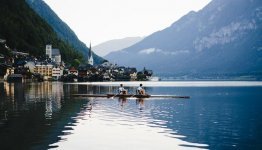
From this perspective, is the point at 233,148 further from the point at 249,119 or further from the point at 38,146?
the point at 249,119

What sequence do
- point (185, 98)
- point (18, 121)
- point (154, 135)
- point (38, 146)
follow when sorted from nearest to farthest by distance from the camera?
point (38, 146) → point (154, 135) → point (18, 121) → point (185, 98)

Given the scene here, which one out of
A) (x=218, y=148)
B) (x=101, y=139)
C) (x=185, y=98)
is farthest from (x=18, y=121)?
(x=185, y=98)

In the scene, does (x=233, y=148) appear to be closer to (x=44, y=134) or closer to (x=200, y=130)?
(x=200, y=130)

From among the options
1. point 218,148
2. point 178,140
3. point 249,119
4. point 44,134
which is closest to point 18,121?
point 44,134

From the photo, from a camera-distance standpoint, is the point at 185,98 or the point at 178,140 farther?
the point at 185,98

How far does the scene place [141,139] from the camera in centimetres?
3325

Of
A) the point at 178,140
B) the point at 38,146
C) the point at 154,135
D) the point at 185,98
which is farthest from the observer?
the point at 185,98

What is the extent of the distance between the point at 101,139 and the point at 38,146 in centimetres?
541

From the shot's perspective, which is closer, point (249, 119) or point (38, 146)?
point (38, 146)

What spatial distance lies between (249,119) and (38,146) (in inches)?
1109

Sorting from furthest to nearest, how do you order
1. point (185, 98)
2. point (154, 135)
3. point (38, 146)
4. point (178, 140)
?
point (185, 98)
point (154, 135)
point (178, 140)
point (38, 146)

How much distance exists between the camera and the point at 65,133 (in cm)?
3544

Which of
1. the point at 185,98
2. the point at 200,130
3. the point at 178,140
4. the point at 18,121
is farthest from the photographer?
the point at 185,98

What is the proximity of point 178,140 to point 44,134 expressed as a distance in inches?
419
